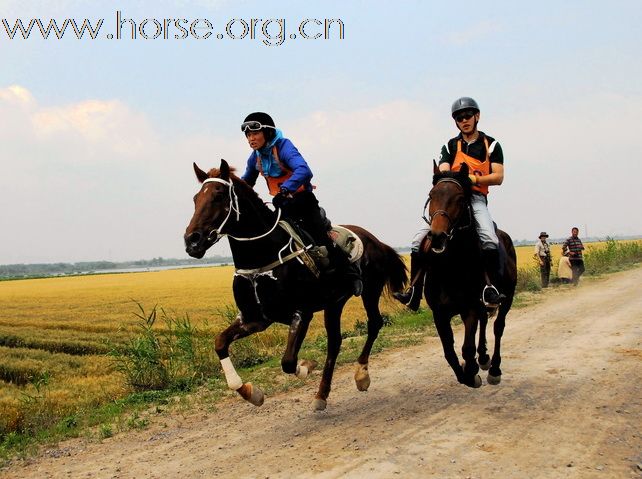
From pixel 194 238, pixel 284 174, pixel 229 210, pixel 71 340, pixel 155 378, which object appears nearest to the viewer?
pixel 194 238

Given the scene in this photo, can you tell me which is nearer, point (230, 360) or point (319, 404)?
point (230, 360)

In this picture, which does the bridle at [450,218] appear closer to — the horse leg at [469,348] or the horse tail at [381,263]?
the horse leg at [469,348]

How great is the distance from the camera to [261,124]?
5.63m

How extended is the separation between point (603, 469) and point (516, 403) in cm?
181

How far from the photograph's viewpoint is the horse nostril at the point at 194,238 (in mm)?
4641

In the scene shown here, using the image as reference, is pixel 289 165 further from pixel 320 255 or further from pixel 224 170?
pixel 320 255

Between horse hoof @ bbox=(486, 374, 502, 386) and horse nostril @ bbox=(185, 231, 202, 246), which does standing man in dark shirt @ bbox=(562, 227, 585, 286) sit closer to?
horse hoof @ bbox=(486, 374, 502, 386)

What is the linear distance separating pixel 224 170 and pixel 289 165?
0.84m

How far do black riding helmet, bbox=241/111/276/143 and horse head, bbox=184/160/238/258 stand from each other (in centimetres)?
64

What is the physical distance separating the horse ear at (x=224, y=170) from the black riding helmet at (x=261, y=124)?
705 mm

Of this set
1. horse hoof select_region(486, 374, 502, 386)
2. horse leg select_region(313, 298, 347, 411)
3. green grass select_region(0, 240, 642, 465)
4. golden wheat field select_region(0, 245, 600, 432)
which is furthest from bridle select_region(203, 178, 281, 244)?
golden wheat field select_region(0, 245, 600, 432)

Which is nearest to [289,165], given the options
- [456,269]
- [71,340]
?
[456,269]

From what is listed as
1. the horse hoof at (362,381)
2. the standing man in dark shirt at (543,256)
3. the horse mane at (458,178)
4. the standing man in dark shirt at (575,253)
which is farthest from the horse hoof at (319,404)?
the standing man in dark shirt at (575,253)

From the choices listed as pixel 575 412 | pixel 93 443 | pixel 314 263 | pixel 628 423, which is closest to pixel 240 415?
pixel 93 443
